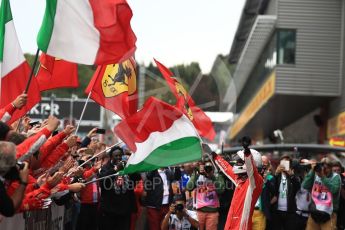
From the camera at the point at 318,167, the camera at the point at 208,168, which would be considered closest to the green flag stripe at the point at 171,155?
the camera at the point at 208,168

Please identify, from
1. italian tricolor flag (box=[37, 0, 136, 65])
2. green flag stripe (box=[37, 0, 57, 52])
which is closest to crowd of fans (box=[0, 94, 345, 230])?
italian tricolor flag (box=[37, 0, 136, 65])

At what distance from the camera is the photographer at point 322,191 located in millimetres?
15289

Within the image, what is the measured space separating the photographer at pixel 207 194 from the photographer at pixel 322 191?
1.57 m

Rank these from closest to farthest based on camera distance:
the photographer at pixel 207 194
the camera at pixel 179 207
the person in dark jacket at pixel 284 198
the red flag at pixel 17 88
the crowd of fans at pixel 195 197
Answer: the red flag at pixel 17 88, the camera at pixel 179 207, the crowd of fans at pixel 195 197, the photographer at pixel 207 194, the person in dark jacket at pixel 284 198

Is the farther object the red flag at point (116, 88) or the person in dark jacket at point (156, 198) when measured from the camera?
the person in dark jacket at point (156, 198)

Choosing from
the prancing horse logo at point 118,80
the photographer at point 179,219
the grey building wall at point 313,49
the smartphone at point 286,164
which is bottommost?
the photographer at point 179,219

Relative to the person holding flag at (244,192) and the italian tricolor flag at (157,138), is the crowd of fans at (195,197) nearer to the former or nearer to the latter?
the italian tricolor flag at (157,138)

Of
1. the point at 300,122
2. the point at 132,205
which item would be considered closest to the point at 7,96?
the point at 132,205

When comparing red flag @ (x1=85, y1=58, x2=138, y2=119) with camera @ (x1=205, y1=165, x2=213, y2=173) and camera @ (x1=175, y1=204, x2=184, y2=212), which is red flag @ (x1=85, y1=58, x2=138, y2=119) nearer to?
camera @ (x1=175, y1=204, x2=184, y2=212)

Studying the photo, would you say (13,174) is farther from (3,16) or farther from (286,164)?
(286,164)

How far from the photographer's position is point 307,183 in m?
15.4

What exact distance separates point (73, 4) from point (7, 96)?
164 centimetres

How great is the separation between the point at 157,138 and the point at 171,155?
0.90 ft

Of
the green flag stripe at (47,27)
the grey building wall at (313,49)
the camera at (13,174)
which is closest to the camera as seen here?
the camera at (13,174)
